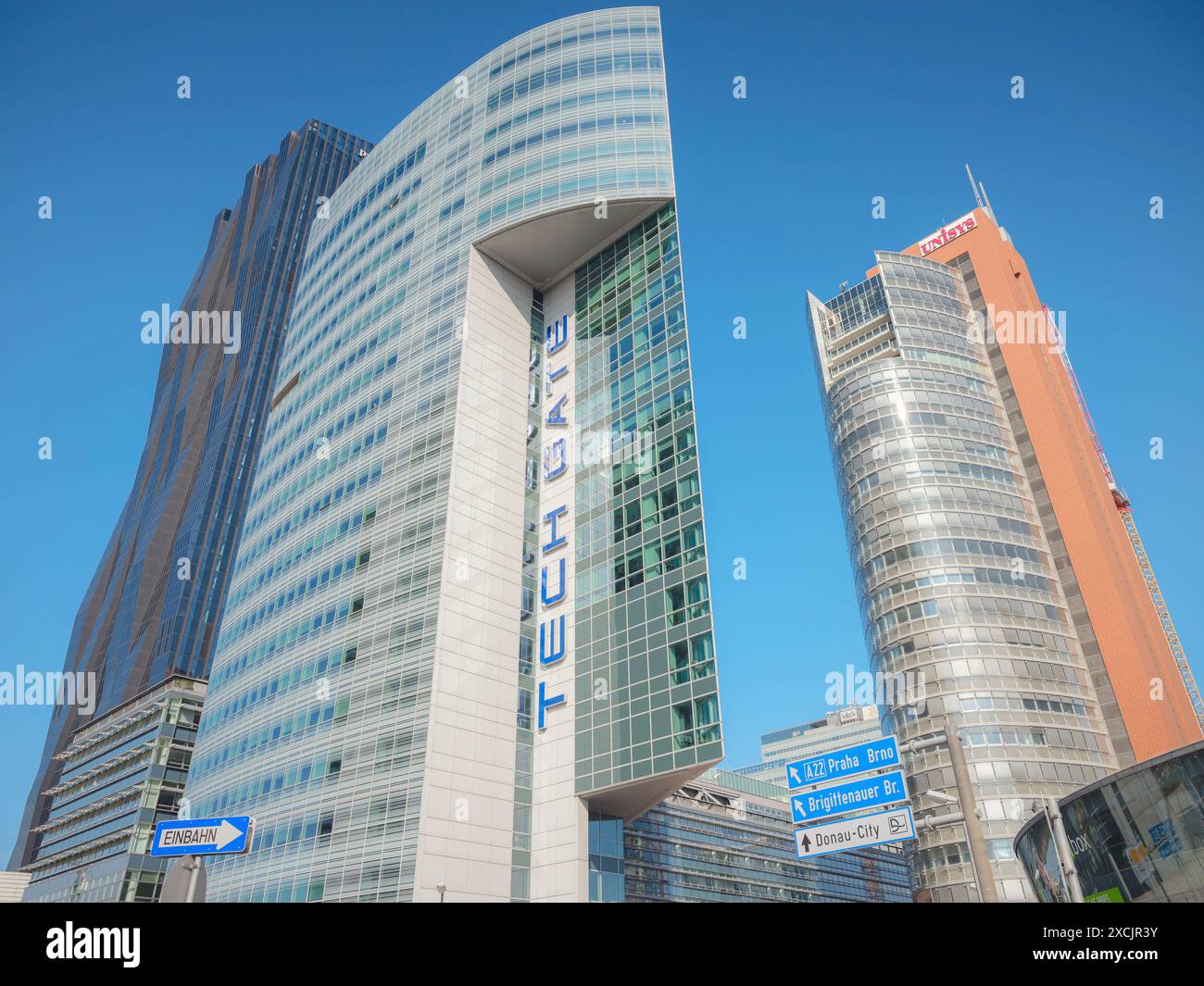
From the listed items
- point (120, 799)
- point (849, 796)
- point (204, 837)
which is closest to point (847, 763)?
point (849, 796)

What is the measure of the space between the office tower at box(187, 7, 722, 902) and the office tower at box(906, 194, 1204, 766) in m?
52.5

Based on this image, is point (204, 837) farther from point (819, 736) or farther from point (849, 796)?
point (819, 736)

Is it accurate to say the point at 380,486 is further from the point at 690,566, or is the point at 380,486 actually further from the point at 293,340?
the point at 293,340

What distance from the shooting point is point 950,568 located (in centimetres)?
8419

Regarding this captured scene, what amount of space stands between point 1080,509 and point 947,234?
4133cm

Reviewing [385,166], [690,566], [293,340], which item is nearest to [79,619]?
[293,340]

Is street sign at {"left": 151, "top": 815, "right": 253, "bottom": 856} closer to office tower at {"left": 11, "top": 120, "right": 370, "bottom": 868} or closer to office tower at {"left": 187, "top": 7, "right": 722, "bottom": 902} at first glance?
office tower at {"left": 187, "top": 7, "right": 722, "bottom": 902}

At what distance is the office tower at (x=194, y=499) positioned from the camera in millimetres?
143250

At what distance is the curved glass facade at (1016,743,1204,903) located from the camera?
21.0 m

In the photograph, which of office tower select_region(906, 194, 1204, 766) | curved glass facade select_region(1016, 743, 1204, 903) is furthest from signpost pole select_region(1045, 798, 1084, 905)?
office tower select_region(906, 194, 1204, 766)
